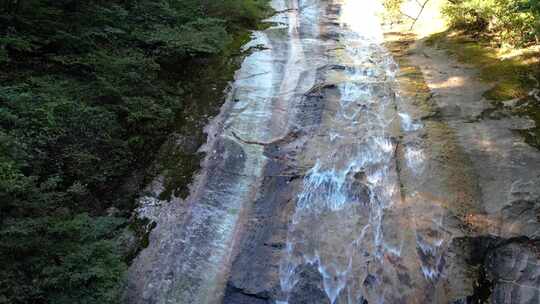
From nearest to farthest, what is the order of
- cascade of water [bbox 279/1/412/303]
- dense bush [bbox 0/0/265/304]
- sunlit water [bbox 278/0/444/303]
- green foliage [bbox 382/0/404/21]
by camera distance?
dense bush [bbox 0/0/265/304], sunlit water [bbox 278/0/444/303], cascade of water [bbox 279/1/412/303], green foliage [bbox 382/0/404/21]

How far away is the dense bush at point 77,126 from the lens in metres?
4.43

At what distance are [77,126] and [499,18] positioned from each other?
29.2 ft

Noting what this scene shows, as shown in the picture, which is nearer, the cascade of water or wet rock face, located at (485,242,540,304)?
wet rock face, located at (485,242,540,304)

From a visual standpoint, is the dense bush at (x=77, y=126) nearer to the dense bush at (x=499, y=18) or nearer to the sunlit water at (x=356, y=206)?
the sunlit water at (x=356, y=206)

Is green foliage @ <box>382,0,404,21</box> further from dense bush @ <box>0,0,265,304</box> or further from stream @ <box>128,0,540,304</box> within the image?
dense bush @ <box>0,0,265,304</box>

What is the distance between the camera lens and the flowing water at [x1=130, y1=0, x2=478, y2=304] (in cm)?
543

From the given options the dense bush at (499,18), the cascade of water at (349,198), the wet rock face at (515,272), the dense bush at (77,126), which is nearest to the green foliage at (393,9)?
the dense bush at (499,18)

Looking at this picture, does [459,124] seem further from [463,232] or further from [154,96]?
[154,96]

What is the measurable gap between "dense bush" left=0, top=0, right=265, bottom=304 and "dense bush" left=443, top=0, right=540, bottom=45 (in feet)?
19.7

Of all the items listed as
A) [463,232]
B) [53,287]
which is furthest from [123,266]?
[463,232]

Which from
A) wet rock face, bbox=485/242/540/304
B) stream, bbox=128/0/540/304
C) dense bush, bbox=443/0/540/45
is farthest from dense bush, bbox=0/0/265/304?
dense bush, bbox=443/0/540/45

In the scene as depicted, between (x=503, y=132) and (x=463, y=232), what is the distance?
224cm

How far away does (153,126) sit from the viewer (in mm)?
7320

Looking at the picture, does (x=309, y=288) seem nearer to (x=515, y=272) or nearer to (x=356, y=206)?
(x=356, y=206)
